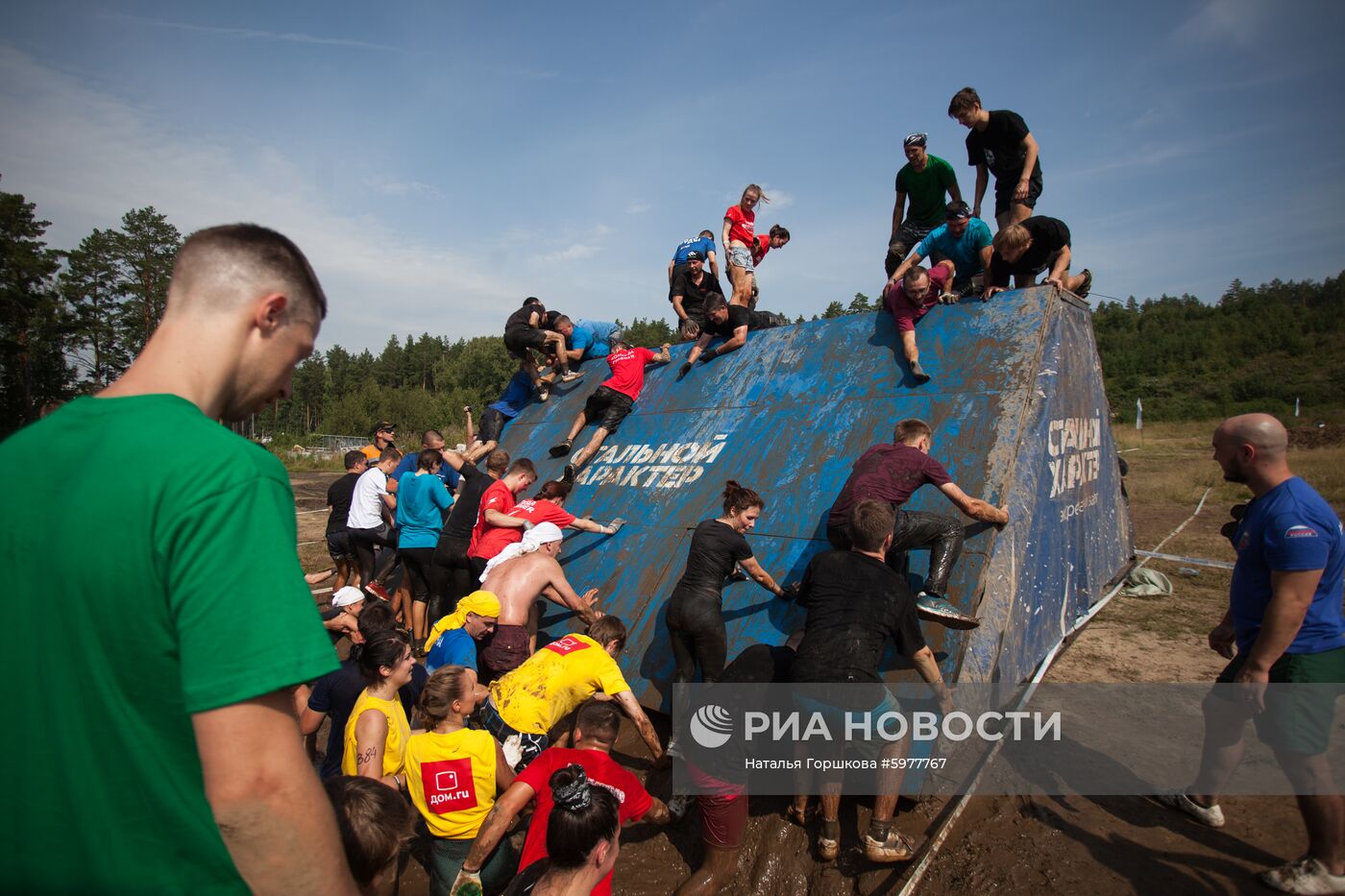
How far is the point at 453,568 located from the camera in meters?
6.73

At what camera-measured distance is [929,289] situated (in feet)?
20.5

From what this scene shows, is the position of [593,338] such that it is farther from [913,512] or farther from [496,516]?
→ [913,512]

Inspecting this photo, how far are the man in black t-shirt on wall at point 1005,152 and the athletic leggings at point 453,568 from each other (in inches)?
248

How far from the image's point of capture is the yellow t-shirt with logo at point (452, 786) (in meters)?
3.32

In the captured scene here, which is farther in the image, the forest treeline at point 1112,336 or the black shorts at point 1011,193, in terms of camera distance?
the forest treeline at point 1112,336

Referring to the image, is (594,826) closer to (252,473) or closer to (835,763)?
(835,763)

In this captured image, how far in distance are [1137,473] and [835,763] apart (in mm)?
20570

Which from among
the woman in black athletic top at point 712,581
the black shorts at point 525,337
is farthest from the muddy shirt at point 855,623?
the black shorts at point 525,337

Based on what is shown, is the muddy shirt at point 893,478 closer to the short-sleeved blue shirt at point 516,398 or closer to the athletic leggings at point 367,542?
the athletic leggings at point 367,542

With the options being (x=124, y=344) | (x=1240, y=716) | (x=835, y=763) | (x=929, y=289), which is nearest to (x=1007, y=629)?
(x=1240, y=716)

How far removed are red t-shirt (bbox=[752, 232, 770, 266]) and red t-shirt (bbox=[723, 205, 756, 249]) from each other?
27 centimetres

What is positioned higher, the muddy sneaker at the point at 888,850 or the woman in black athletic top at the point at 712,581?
the woman in black athletic top at the point at 712,581

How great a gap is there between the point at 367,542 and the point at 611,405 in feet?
11.6

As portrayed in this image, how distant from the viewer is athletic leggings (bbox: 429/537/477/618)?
667 cm
